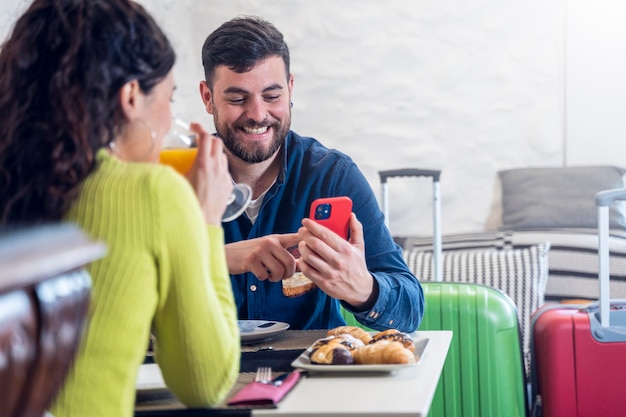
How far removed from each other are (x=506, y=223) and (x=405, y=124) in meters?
0.66

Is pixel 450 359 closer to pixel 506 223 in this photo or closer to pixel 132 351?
pixel 132 351

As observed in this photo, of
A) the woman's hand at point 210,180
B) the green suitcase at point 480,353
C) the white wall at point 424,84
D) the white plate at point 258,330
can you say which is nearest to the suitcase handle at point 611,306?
the green suitcase at point 480,353

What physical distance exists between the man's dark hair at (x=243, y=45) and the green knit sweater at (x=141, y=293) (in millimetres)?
1130

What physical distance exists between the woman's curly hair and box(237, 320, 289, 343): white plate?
604 mm

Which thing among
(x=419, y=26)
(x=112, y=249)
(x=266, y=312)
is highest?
(x=419, y=26)

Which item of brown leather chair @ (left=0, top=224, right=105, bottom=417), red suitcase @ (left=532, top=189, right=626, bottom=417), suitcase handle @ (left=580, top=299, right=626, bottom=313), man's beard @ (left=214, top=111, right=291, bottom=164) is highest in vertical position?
man's beard @ (left=214, top=111, right=291, bottom=164)

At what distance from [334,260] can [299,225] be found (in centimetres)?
54

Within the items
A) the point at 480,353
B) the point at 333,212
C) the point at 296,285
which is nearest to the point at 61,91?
the point at 333,212

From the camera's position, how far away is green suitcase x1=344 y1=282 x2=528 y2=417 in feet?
7.34

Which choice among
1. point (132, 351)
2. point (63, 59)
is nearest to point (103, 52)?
point (63, 59)

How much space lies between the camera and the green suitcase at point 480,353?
88.1 inches

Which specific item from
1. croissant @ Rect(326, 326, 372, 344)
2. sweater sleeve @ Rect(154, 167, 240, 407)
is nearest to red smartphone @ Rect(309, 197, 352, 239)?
croissant @ Rect(326, 326, 372, 344)

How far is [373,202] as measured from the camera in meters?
2.12

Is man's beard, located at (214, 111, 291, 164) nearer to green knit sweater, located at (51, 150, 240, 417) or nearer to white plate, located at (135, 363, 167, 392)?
white plate, located at (135, 363, 167, 392)
